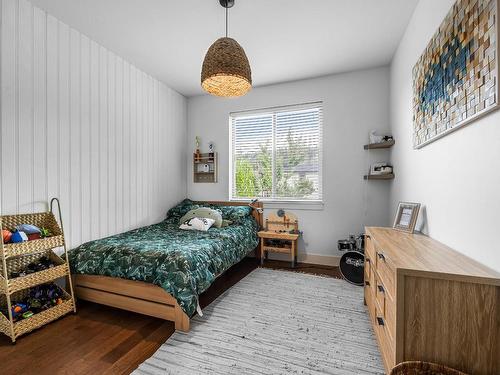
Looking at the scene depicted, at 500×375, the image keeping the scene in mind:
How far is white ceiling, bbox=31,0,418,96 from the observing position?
2.27 m

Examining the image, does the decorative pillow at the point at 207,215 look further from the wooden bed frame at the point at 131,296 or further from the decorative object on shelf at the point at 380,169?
the decorative object on shelf at the point at 380,169

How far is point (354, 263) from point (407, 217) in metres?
0.98

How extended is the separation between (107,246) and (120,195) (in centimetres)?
101

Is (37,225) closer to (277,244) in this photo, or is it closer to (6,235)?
(6,235)

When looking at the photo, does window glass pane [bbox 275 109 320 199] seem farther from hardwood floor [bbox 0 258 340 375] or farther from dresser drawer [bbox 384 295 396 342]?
dresser drawer [bbox 384 295 396 342]

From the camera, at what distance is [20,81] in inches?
85.4

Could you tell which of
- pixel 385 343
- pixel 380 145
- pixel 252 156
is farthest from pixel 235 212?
pixel 385 343

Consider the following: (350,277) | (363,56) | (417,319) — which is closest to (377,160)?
(363,56)

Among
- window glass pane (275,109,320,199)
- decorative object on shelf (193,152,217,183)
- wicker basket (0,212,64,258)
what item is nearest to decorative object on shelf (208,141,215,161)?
decorative object on shelf (193,152,217,183)

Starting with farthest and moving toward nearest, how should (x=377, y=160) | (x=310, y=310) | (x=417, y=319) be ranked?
1. (x=377, y=160)
2. (x=310, y=310)
3. (x=417, y=319)

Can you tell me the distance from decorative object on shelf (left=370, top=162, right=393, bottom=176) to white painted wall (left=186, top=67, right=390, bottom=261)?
14 cm

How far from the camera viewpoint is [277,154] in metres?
4.02

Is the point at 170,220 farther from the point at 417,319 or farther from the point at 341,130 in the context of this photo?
the point at 417,319

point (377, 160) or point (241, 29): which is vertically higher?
point (241, 29)
